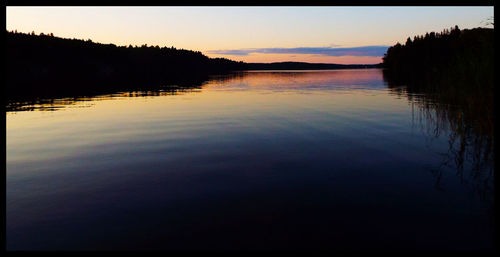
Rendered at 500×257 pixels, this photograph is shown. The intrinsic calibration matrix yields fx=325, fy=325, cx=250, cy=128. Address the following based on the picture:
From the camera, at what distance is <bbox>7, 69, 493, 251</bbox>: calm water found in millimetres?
7898

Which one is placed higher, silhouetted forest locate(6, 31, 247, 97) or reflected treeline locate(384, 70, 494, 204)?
silhouetted forest locate(6, 31, 247, 97)

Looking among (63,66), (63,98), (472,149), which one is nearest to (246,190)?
(472,149)

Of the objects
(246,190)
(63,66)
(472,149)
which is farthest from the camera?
(63,66)

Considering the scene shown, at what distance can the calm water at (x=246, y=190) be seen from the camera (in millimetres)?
7898

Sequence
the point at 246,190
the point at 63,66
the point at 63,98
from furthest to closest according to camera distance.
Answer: the point at 63,66 → the point at 63,98 → the point at 246,190

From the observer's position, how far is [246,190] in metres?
10.9

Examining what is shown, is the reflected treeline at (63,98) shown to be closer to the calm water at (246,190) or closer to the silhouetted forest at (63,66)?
the calm water at (246,190)

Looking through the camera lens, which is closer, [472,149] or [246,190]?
[246,190]

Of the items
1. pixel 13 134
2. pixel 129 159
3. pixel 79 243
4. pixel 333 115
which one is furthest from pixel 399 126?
pixel 13 134

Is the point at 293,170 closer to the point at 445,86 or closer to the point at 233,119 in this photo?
the point at 445,86

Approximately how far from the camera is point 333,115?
27859mm

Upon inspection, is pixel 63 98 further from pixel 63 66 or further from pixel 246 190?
pixel 63 66

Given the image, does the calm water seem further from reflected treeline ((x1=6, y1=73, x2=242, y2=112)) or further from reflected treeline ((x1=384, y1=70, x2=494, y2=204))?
reflected treeline ((x1=6, y1=73, x2=242, y2=112))

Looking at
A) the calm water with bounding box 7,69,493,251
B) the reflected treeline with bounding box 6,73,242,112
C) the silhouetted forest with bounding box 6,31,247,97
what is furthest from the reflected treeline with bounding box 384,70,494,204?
the silhouetted forest with bounding box 6,31,247,97
